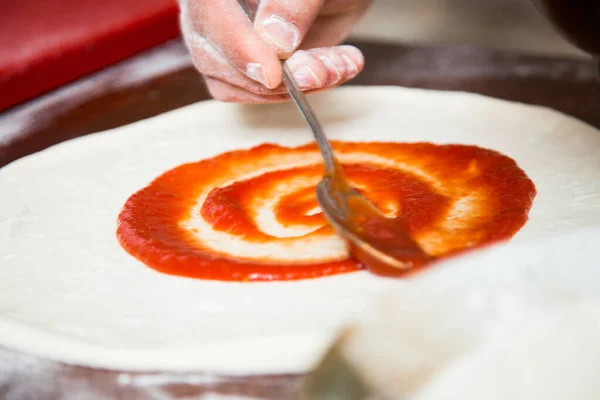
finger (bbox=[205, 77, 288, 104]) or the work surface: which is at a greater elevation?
finger (bbox=[205, 77, 288, 104])

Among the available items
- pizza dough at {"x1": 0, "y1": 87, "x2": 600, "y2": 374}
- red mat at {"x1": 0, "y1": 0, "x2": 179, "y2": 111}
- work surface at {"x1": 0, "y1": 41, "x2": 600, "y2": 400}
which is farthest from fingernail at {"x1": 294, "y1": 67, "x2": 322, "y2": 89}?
red mat at {"x1": 0, "y1": 0, "x2": 179, "y2": 111}

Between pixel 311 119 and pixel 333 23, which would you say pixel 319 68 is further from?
pixel 333 23

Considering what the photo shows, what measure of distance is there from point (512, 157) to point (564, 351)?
1.99ft

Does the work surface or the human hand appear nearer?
the human hand

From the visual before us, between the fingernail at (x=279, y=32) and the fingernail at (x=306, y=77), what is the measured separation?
0.05 m

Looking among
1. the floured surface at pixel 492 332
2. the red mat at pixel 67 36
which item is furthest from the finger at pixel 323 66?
the red mat at pixel 67 36

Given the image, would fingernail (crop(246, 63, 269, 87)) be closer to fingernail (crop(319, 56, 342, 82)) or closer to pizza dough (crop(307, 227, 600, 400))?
fingernail (crop(319, 56, 342, 82))

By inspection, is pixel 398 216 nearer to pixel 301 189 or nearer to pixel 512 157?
pixel 301 189

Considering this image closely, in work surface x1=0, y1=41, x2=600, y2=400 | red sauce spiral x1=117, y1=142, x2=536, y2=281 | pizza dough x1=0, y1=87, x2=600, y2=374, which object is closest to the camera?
pizza dough x1=0, y1=87, x2=600, y2=374

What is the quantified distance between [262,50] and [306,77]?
0.09 metres

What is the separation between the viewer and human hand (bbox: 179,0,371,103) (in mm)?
1142

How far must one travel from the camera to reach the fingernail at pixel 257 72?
3.72 feet

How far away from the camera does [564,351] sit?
69 centimetres

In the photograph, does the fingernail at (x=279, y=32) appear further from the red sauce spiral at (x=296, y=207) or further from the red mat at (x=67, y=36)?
the red mat at (x=67, y=36)
